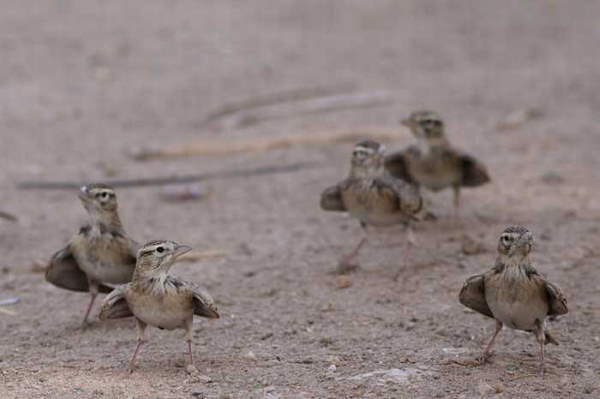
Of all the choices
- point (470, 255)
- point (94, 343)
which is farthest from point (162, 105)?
point (94, 343)

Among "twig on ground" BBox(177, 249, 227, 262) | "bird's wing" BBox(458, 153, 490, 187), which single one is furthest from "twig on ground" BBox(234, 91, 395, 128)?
"twig on ground" BBox(177, 249, 227, 262)

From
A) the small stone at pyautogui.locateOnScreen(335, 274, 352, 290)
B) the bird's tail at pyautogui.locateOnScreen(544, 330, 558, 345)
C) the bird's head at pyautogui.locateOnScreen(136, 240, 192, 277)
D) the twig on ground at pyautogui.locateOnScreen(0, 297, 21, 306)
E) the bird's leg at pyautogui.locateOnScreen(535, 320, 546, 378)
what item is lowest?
the twig on ground at pyautogui.locateOnScreen(0, 297, 21, 306)

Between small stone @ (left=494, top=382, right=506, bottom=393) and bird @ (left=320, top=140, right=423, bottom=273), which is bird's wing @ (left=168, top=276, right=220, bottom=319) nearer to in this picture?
small stone @ (left=494, top=382, right=506, bottom=393)

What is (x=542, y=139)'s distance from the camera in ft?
42.1

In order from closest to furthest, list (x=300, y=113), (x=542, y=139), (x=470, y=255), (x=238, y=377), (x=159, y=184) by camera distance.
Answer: (x=238, y=377) → (x=470, y=255) → (x=159, y=184) → (x=542, y=139) → (x=300, y=113)

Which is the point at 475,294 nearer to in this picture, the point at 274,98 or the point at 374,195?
the point at 374,195

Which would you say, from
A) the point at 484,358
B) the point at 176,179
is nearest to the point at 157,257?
the point at 484,358

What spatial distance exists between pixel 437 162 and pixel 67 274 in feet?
11.3

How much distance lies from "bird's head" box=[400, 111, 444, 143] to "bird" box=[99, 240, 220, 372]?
12.3ft

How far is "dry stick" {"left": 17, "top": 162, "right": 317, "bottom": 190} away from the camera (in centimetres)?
1188

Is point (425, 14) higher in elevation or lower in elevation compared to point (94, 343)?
higher

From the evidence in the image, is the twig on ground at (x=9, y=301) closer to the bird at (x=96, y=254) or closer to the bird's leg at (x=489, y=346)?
the bird at (x=96, y=254)

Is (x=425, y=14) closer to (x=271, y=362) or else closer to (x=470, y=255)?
(x=470, y=255)

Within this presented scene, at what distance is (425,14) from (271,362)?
524 inches
